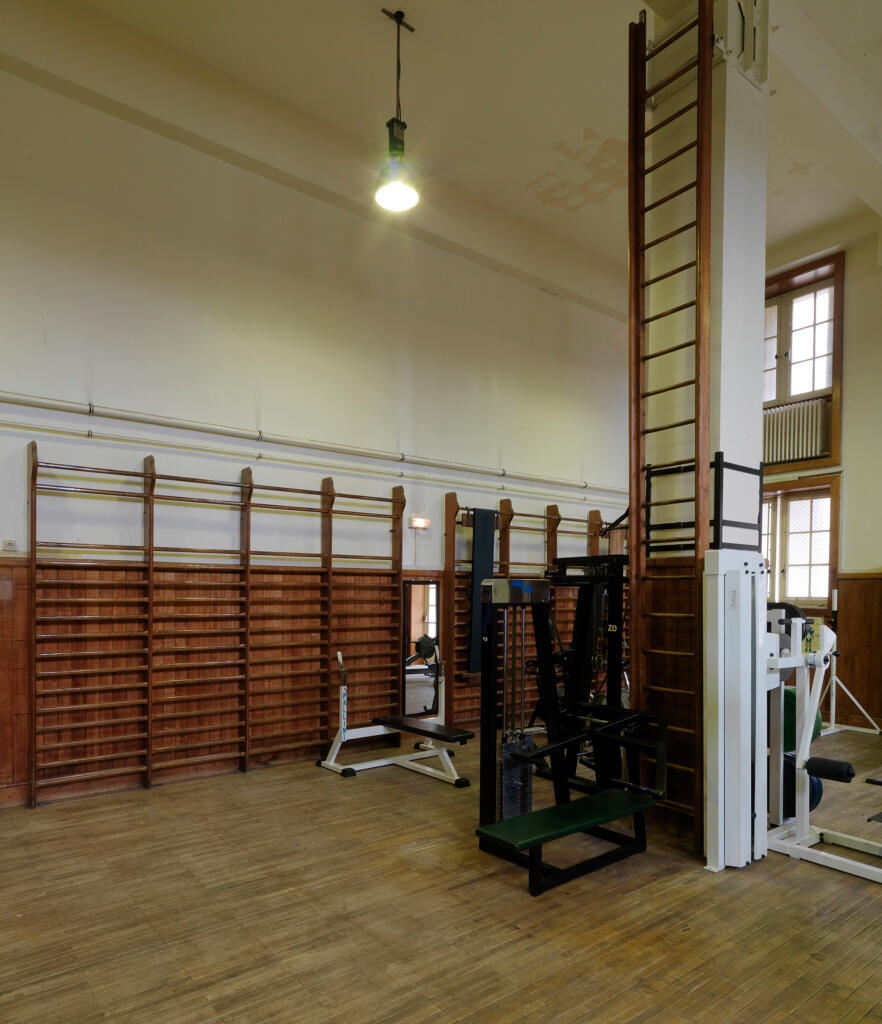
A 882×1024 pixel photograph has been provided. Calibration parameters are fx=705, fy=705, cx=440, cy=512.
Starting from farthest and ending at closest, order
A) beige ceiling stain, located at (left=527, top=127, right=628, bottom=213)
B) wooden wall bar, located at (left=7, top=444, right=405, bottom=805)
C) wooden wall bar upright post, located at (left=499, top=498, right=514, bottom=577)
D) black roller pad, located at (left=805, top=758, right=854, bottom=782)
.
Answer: wooden wall bar upright post, located at (left=499, top=498, right=514, bottom=577), beige ceiling stain, located at (left=527, top=127, right=628, bottom=213), wooden wall bar, located at (left=7, top=444, right=405, bottom=805), black roller pad, located at (left=805, top=758, right=854, bottom=782)

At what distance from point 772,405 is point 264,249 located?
6.39 m

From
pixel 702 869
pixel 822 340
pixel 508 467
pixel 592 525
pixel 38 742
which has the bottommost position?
pixel 702 869

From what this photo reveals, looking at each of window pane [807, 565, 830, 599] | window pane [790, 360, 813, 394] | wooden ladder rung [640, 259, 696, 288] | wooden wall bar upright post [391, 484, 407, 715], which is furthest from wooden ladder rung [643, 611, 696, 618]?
window pane [790, 360, 813, 394]

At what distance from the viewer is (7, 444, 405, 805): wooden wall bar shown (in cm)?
481

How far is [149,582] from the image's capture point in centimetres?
521

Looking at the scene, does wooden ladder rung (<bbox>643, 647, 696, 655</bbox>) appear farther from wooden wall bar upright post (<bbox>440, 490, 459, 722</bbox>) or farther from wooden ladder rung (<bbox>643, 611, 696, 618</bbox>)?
wooden wall bar upright post (<bbox>440, 490, 459, 722</bbox>)

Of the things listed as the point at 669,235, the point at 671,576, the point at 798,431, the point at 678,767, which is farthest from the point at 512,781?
the point at 798,431

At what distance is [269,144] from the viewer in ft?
19.4

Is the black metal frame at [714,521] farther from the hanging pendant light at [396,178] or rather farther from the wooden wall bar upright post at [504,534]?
the wooden wall bar upright post at [504,534]

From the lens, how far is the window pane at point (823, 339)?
8359 mm

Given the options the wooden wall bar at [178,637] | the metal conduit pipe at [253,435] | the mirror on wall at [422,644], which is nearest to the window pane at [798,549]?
the metal conduit pipe at [253,435]

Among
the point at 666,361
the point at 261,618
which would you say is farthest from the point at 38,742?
the point at 666,361

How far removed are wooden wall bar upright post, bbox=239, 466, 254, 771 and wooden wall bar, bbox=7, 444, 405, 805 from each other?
0.04 ft

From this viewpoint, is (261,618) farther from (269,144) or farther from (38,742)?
(269,144)
